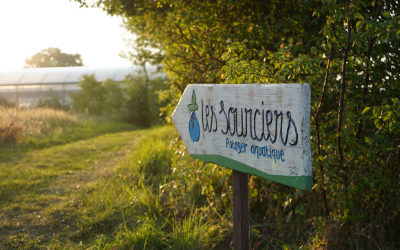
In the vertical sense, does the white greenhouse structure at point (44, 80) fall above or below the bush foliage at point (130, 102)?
above

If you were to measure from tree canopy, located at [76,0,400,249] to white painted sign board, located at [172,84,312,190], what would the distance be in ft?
1.40

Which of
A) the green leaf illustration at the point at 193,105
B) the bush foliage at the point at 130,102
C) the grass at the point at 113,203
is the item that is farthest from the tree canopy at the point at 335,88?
the bush foliage at the point at 130,102

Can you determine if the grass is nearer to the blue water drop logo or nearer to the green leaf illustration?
the blue water drop logo

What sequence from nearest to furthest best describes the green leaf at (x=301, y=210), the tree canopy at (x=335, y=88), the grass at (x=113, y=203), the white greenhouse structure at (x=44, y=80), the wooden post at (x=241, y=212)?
the wooden post at (x=241, y=212) → the tree canopy at (x=335, y=88) → the green leaf at (x=301, y=210) → the grass at (x=113, y=203) → the white greenhouse structure at (x=44, y=80)

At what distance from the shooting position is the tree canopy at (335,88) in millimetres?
2127

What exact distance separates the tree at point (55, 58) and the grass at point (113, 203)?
4395 centimetres

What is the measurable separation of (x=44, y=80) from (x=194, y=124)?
78.5ft

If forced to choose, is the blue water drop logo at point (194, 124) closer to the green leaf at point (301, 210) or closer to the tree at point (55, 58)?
the green leaf at point (301, 210)

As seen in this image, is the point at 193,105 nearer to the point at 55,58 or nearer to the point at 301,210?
the point at 301,210

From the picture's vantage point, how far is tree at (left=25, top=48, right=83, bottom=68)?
1815 inches

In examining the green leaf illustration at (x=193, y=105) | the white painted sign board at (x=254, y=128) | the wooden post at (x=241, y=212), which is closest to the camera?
the white painted sign board at (x=254, y=128)

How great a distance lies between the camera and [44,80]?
2277 centimetres

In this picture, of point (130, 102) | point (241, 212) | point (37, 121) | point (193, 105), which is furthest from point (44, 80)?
point (241, 212)

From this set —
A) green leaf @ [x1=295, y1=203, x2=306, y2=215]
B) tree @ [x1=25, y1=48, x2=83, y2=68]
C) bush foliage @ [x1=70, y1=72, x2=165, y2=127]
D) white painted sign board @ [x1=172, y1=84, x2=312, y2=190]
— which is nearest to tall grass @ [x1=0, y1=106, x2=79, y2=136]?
bush foliage @ [x1=70, y1=72, x2=165, y2=127]
